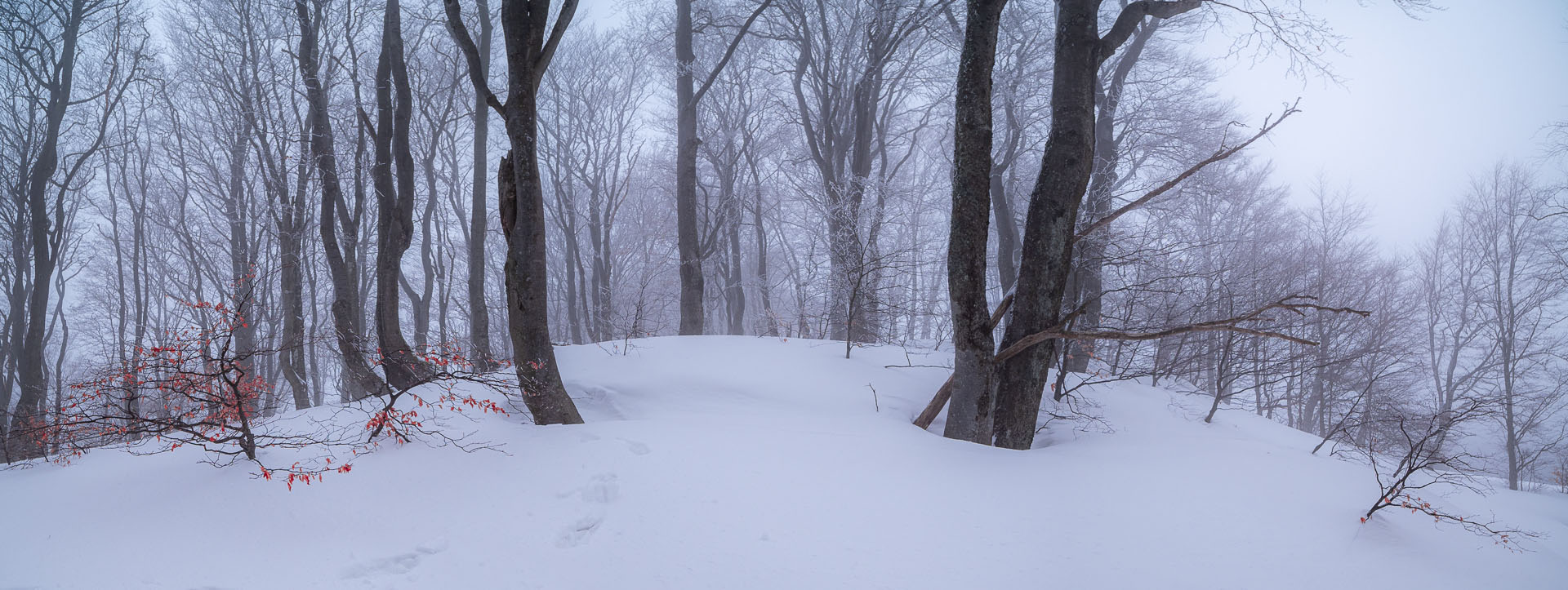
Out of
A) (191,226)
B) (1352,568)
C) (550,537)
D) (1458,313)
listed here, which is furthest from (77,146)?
(1458,313)

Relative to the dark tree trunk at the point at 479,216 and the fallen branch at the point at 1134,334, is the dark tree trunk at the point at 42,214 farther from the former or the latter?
the fallen branch at the point at 1134,334

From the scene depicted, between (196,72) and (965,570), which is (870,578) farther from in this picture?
(196,72)

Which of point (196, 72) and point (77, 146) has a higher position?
point (196, 72)

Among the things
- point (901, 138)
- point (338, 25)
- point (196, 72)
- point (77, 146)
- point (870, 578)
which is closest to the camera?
point (870, 578)

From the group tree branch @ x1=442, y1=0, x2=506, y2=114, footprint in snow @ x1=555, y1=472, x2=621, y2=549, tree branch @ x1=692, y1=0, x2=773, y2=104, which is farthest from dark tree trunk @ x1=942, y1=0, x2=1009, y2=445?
tree branch @ x1=692, y1=0, x2=773, y2=104

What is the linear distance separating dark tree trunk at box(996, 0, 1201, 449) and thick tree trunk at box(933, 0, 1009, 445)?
0.23 m

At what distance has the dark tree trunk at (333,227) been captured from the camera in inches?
255

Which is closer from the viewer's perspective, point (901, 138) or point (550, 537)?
point (550, 537)

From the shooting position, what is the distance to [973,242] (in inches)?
175

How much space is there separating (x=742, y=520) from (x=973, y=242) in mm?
2542

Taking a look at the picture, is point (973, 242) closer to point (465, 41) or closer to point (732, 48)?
point (465, 41)

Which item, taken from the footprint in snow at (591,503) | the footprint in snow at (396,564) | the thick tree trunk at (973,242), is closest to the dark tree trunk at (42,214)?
the footprint in snow at (396,564)

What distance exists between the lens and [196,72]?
11148 mm

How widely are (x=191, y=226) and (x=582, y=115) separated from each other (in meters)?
9.20
